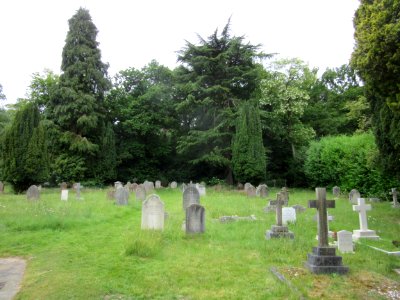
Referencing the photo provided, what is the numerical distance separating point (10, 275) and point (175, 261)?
116 inches

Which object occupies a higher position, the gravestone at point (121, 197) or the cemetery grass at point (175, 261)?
the gravestone at point (121, 197)

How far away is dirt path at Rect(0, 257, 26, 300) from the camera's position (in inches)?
202

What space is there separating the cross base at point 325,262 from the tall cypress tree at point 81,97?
2472 centimetres

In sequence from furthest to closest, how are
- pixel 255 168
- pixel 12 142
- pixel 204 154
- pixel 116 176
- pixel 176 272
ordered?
pixel 116 176
pixel 204 154
pixel 255 168
pixel 12 142
pixel 176 272

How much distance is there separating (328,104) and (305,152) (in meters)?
9.13

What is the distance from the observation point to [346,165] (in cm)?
2306

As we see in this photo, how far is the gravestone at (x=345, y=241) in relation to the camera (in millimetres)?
7402

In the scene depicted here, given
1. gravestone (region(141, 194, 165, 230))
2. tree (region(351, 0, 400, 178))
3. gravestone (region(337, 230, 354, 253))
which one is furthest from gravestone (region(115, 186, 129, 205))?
tree (region(351, 0, 400, 178))

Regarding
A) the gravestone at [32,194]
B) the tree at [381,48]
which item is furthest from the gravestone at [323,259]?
the gravestone at [32,194]

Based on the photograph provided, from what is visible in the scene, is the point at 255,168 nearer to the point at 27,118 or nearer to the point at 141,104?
the point at 141,104

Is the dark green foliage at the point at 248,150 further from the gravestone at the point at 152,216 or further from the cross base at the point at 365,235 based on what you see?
the cross base at the point at 365,235

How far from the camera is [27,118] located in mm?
23109

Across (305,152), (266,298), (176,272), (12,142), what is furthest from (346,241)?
(305,152)

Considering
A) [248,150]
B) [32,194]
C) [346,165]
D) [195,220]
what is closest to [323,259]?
[195,220]
